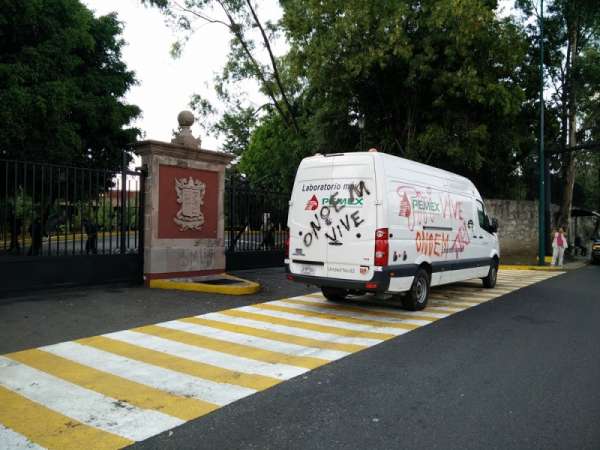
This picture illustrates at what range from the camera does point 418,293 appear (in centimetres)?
869

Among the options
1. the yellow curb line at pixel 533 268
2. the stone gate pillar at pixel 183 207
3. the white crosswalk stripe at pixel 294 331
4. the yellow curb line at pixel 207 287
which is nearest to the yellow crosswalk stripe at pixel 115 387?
the white crosswalk stripe at pixel 294 331

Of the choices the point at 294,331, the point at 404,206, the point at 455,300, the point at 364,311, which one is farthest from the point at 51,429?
the point at 455,300

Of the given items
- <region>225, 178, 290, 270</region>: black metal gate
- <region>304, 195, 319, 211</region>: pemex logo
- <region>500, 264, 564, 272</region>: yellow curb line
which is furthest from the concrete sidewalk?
<region>500, 264, 564, 272</region>: yellow curb line

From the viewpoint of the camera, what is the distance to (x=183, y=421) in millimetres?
3686

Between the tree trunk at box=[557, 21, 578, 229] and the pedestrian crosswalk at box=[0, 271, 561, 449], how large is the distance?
2086 centimetres

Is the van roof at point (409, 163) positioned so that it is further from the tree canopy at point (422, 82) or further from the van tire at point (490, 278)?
the tree canopy at point (422, 82)

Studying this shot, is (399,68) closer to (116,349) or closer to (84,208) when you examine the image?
(84,208)

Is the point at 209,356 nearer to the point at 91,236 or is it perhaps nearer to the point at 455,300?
the point at 91,236

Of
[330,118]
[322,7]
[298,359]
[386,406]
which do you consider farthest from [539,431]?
[330,118]

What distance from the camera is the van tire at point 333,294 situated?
920cm

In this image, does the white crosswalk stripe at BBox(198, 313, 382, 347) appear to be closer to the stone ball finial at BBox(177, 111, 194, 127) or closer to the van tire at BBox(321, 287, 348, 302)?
the van tire at BBox(321, 287, 348, 302)

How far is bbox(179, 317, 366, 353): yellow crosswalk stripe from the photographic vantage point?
19.9 feet

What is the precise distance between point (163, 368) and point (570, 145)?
2603 centimetres

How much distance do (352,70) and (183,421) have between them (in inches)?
647
